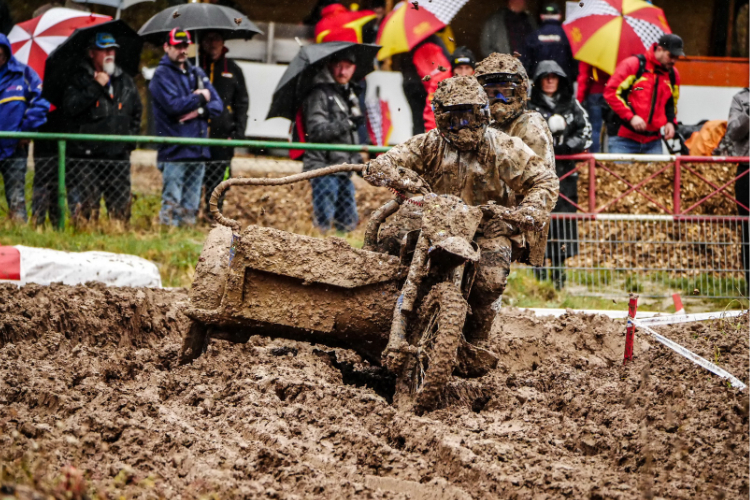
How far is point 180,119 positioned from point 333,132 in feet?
5.57

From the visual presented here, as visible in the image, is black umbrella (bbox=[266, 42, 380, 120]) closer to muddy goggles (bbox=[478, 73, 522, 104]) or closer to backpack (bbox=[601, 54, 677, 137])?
backpack (bbox=[601, 54, 677, 137])

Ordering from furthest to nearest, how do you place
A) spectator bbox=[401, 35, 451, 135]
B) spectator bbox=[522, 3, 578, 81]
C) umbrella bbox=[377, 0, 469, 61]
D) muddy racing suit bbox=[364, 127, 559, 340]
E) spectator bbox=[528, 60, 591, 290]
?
1. umbrella bbox=[377, 0, 469, 61]
2. spectator bbox=[401, 35, 451, 135]
3. spectator bbox=[522, 3, 578, 81]
4. spectator bbox=[528, 60, 591, 290]
5. muddy racing suit bbox=[364, 127, 559, 340]

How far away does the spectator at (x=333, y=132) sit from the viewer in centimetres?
1109

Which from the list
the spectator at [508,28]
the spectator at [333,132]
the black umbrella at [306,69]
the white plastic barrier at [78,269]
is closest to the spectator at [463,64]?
the spectator at [508,28]

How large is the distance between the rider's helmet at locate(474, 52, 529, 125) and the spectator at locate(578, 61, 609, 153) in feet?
14.1

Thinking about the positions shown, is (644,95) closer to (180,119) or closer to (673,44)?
(673,44)

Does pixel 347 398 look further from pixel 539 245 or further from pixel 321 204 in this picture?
pixel 321 204

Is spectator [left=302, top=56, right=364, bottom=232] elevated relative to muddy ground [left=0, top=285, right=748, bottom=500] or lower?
elevated

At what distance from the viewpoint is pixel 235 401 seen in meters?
5.70

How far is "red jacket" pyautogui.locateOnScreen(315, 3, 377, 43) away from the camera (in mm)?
12000

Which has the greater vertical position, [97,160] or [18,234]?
[97,160]

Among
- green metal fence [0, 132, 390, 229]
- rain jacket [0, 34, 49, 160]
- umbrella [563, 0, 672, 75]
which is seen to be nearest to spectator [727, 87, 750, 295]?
umbrella [563, 0, 672, 75]

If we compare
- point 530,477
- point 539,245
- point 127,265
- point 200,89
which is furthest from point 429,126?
point 530,477

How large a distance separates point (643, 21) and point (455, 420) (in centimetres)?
780
